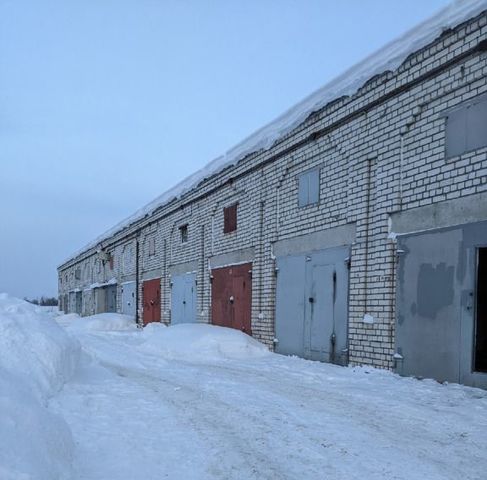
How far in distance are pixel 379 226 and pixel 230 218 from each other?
Result: 683 centimetres

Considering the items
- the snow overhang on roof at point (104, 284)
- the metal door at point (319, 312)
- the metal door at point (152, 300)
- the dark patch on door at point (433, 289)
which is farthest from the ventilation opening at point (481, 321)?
the snow overhang on roof at point (104, 284)

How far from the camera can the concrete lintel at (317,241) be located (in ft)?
31.7

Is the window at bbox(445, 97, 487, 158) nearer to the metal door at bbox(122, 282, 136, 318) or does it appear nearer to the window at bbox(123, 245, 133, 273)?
the metal door at bbox(122, 282, 136, 318)

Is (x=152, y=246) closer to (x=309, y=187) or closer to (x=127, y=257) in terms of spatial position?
(x=127, y=257)

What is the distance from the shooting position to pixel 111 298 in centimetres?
2994

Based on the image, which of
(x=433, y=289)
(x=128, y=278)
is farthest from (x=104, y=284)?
(x=433, y=289)

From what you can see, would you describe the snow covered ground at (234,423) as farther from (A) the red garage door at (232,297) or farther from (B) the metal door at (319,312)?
(A) the red garage door at (232,297)

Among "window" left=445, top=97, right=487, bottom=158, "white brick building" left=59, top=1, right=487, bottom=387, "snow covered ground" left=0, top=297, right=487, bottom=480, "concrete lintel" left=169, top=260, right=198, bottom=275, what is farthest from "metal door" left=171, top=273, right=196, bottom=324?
"window" left=445, top=97, right=487, bottom=158

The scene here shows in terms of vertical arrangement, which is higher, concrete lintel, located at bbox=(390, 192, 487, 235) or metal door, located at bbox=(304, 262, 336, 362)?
concrete lintel, located at bbox=(390, 192, 487, 235)

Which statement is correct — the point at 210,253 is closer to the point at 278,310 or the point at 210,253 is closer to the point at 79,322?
the point at 278,310

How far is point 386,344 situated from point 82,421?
17.3ft

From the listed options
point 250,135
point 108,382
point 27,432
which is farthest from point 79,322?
point 27,432

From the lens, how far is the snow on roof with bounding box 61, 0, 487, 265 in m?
7.36

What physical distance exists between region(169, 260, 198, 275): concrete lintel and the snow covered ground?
852cm
